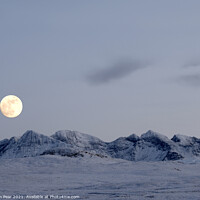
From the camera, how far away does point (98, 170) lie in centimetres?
6156

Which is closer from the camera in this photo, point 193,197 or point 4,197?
point 193,197

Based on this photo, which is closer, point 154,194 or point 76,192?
point 154,194

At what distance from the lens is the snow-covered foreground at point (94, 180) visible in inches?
1289

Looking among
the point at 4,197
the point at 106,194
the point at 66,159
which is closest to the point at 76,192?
the point at 106,194

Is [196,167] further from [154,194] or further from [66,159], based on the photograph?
[154,194]

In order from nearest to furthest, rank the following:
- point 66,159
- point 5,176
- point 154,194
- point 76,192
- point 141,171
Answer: point 154,194 < point 76,192 < point 5,176 < point 141,171 < point 66,159

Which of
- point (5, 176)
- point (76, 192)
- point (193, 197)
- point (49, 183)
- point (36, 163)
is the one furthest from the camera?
point (36, 163)

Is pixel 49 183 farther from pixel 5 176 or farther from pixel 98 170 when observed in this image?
pixel 98 170

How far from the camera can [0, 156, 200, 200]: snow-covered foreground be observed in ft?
107

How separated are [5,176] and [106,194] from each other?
70.9ft

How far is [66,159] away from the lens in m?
74.5

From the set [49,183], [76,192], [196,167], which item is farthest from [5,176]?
[196,167]

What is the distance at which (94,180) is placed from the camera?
4781cm

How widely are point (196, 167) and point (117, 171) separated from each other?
60.9 feet
